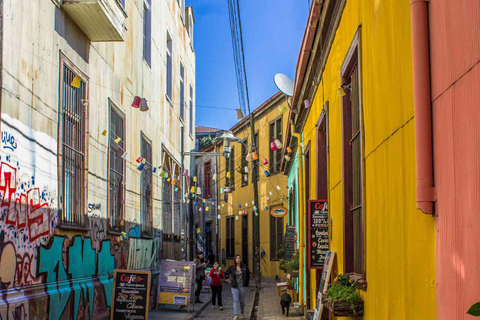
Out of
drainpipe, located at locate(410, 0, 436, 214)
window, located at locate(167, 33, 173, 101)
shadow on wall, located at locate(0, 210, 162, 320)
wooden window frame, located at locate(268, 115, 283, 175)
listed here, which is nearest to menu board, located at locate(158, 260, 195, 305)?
shadow on wall, located at locate(0, 210, 162, 320)

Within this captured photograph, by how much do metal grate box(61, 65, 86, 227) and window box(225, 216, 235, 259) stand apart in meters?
26.8

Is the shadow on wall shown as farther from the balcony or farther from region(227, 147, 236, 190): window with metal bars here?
region(227, 147, 236, 190): window with metal bars

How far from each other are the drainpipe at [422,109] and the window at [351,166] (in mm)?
3353

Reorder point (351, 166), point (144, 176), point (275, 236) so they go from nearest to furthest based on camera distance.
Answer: point (351, 166), point (144, 176), point (275, 236)

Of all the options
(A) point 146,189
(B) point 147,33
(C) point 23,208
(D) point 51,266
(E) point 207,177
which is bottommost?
(D) point 51,266

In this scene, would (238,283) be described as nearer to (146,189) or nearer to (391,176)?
(146,189)

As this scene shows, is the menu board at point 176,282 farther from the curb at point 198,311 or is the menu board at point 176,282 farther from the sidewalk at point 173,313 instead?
the curb at point 198,311

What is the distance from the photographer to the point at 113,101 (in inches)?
488

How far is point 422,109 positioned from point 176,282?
43.0ft

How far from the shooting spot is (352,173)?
25.3 ft

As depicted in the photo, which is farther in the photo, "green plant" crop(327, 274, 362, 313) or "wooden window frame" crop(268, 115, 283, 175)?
"wooden window frame" crop(268, 115, 283, 175)

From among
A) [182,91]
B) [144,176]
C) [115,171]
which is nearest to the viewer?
[115,171]

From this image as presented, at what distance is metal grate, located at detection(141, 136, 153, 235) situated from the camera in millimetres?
15777

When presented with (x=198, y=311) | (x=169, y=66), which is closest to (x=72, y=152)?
(x=198, y=311)
